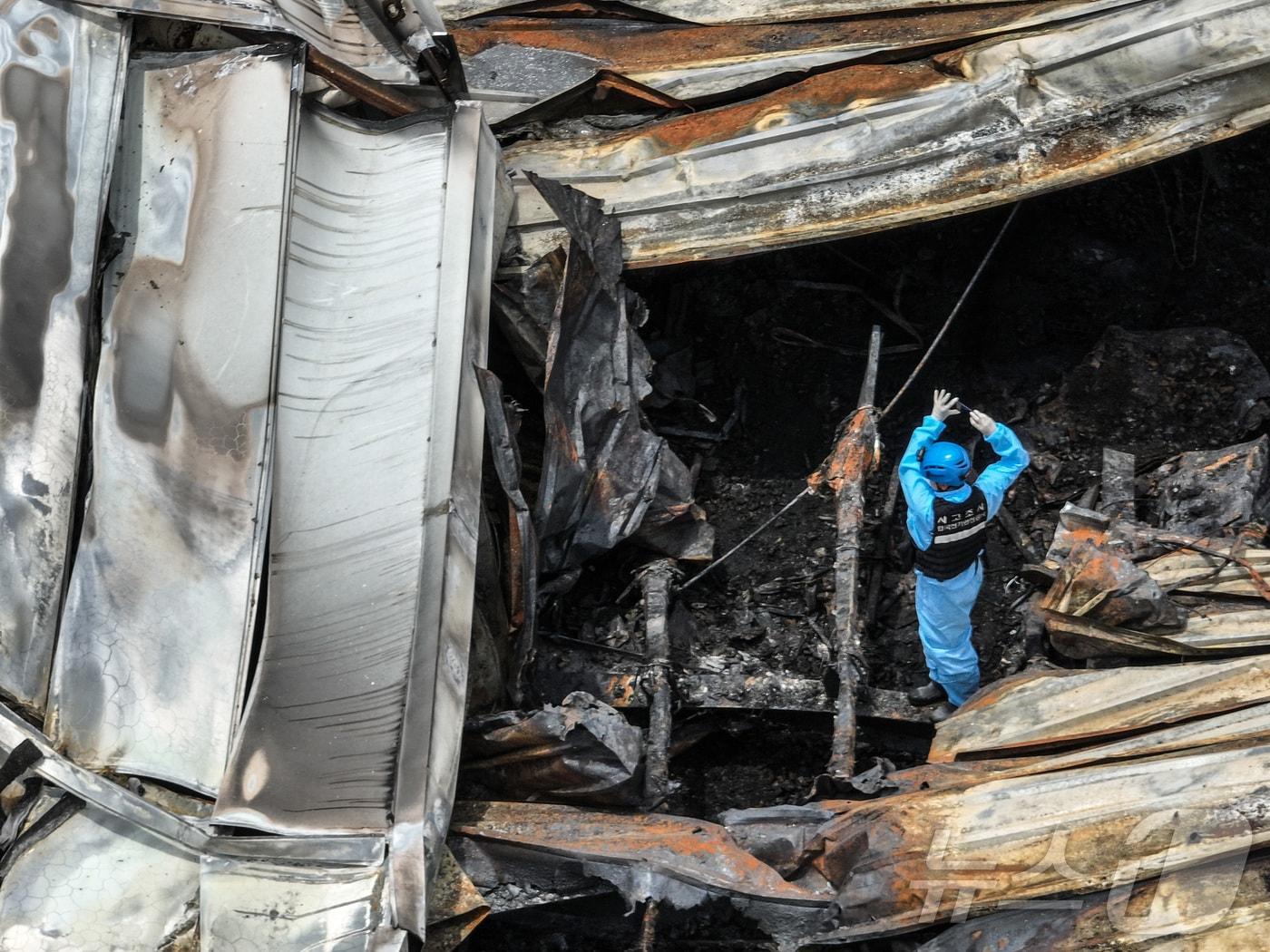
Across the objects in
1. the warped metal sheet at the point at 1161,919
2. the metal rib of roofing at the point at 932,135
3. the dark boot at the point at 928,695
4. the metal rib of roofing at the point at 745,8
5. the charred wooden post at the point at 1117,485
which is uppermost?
the metal rib of roofing at the point at 745,8

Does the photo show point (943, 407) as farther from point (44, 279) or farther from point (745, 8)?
point (44, 279)

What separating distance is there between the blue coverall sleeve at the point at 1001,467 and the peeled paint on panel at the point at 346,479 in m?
1.87

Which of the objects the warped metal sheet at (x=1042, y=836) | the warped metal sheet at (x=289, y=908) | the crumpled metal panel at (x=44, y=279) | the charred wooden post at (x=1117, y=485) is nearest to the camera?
the warped metal sheet at (x=289, y=908)

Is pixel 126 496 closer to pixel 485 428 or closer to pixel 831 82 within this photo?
pixel 485 428

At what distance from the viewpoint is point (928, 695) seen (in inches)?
166

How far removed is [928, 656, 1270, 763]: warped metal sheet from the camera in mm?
3250

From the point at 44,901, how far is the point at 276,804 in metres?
0.52

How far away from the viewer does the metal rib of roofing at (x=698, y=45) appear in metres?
4.39

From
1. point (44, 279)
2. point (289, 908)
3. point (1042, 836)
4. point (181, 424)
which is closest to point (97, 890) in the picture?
point (289, 908)

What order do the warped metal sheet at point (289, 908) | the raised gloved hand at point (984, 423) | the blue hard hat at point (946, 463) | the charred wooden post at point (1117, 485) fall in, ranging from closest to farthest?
1. the warped metal sheet at point (289, 908)
2. the blue hard hat at point (946, 463)
3. the raised gloved hand at point (984, 423)
4. the charred wooden post at point (1117, 485)

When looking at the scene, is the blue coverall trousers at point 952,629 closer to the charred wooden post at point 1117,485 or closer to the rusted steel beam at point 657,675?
the charred wooden post at point 1117,485

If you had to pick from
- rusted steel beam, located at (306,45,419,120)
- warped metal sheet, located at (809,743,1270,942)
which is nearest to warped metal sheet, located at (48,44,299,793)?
rusted steel beam, located at (306,45,419,120)

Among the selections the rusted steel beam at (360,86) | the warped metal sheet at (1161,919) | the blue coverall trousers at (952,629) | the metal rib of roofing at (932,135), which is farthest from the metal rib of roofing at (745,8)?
the warped metal sheet at (1161,919)

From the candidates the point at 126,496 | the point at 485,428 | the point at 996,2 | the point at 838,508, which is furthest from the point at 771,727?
the point at 996,2
